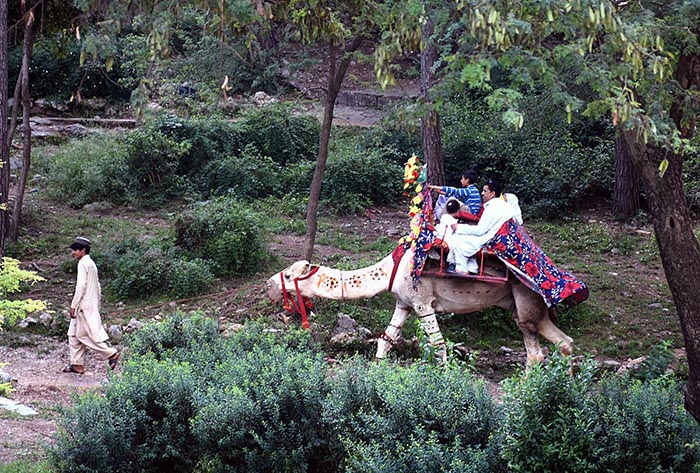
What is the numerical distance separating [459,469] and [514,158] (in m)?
15.1

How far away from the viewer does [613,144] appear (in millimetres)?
21125

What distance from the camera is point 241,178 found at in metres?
21.0

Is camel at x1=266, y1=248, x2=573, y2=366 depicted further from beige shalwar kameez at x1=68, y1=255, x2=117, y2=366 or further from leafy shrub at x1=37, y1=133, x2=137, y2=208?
leafy shrub at x1=37, y1=133, x2=137, y2=208

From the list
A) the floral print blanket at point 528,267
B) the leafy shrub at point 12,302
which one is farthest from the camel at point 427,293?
the leafy shrub at point 12,302

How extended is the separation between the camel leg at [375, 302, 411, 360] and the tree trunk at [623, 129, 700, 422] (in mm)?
4033

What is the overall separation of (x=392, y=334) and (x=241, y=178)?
10001 mm

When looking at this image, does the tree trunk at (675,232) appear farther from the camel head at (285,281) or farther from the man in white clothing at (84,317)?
the man in white clothing at (84,317)

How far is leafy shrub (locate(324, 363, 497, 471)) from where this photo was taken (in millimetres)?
6656

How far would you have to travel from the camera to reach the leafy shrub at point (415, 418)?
6656mm

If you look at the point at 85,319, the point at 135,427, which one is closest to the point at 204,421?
Result: the point at 135,427

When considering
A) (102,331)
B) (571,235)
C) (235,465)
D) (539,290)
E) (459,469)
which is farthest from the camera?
(571,235)

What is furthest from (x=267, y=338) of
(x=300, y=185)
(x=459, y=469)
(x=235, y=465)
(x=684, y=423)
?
(x=300, y=185)

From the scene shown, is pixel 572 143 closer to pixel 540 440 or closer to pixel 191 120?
pixel 191 120

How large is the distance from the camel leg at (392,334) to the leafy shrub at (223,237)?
4650mm
